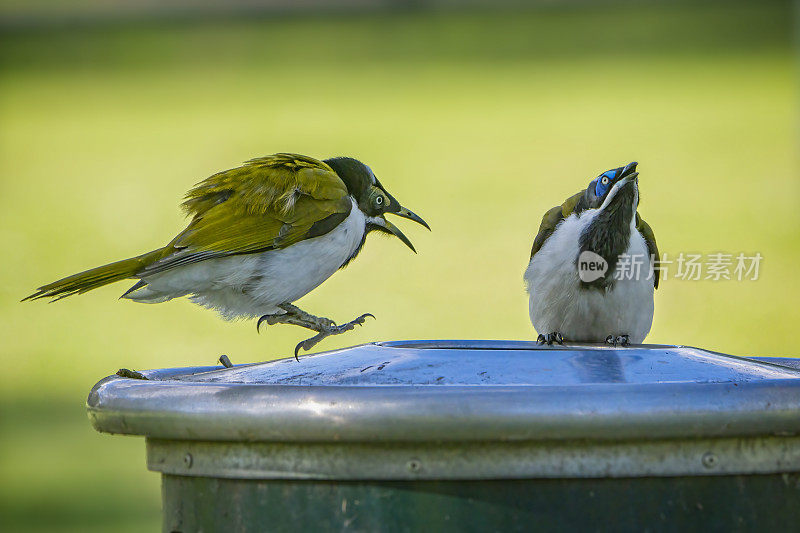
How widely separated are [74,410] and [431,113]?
18.1ft

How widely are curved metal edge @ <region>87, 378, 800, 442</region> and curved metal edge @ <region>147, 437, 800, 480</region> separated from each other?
0.14 feet

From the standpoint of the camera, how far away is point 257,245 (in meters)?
3.55

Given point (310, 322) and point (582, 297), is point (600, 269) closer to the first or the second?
point (582, 297)

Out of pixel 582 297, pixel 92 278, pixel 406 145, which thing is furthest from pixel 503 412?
pixel 406 145

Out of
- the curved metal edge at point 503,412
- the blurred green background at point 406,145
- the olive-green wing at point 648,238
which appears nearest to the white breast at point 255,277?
the olive-green wing at point 648,238

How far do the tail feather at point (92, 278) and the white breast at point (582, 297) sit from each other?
146 centimetres

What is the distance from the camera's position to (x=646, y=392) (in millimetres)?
2018

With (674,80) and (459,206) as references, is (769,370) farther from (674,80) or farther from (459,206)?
(674,80)

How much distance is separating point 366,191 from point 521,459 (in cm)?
203

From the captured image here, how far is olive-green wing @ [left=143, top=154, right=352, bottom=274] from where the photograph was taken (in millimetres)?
3494

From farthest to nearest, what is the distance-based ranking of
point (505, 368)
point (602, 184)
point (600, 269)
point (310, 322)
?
point (600, 269) < point (602, 184) < point (310, 322) < point (505, 368)

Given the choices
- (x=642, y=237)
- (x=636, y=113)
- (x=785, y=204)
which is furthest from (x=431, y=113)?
(x=642, y=237)

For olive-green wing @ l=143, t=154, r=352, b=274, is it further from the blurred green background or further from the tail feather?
the blurred green background

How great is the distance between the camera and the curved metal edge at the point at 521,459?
204 centimetres
